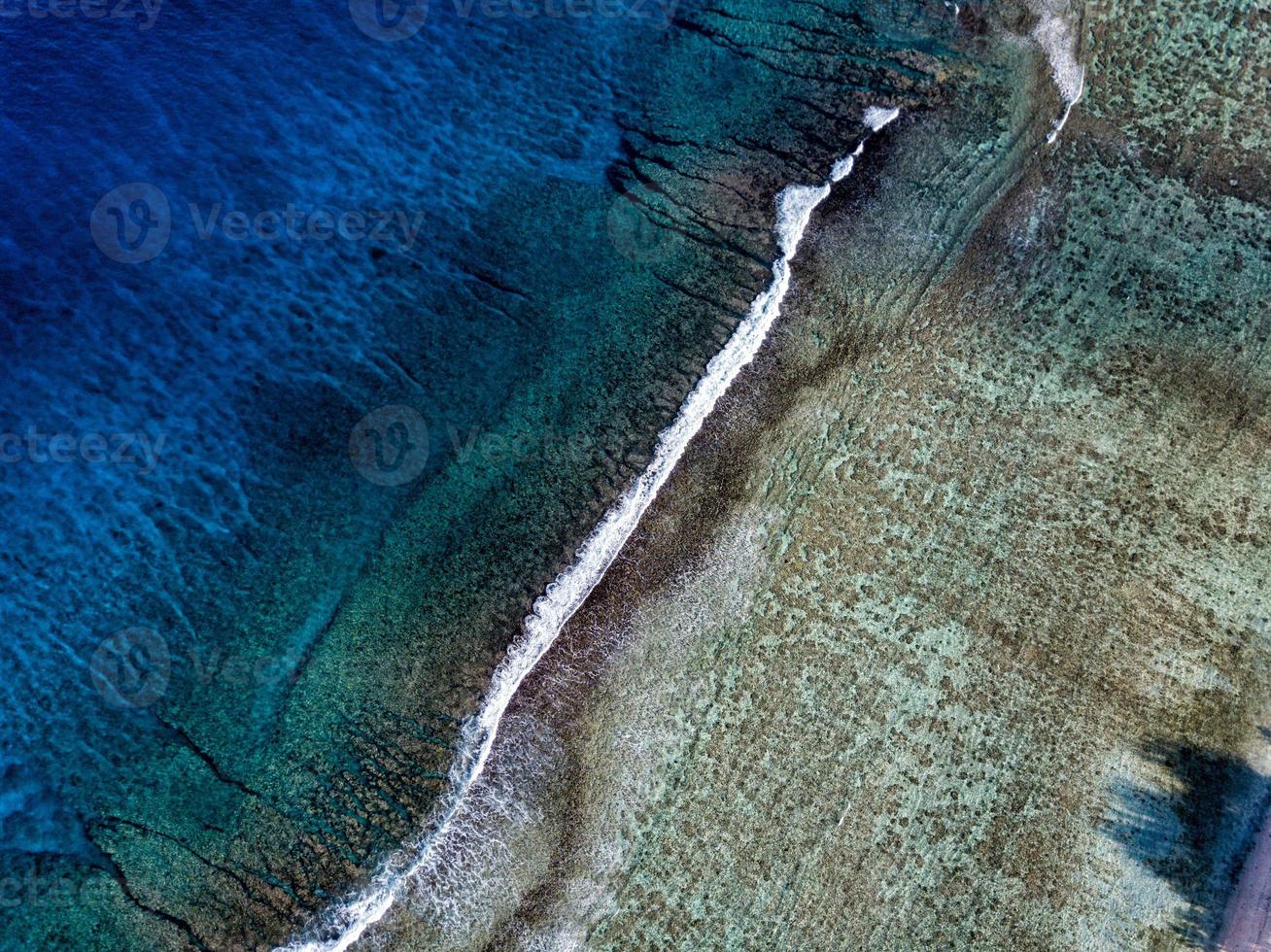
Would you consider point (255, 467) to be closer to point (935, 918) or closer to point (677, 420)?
point (677, 420)

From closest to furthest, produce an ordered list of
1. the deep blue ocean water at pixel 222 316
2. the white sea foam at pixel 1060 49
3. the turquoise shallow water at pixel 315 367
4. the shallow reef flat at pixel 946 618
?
the shallow reef flat at pixel 946 618, the turquoise shallow water at pixel 315 367, the deep blue ocean water at pixel 222 316, the white sea foam at pixel 1060 49

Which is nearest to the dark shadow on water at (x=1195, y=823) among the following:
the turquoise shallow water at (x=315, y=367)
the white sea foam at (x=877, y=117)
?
the turquoise shallow water at (x=315, y=367)

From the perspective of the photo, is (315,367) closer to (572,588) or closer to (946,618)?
(572,588)

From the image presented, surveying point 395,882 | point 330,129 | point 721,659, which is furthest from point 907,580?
point 330,129

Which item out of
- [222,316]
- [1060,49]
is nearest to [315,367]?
[222,316]

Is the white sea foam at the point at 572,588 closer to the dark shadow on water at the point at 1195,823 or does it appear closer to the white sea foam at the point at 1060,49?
the white sea foam at the point at 1060,49
